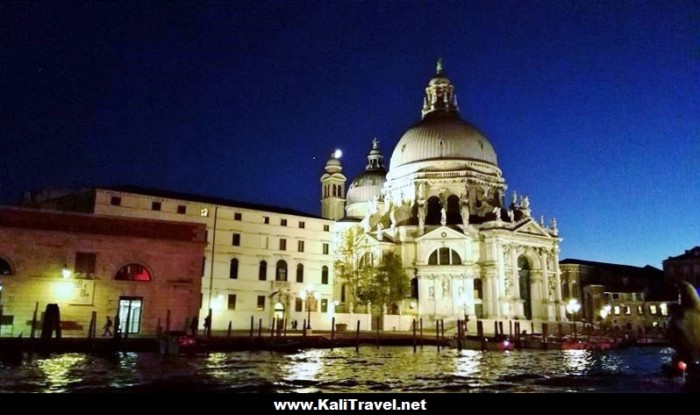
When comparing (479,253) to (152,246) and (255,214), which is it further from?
(152,246)

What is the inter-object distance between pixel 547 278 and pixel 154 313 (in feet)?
119

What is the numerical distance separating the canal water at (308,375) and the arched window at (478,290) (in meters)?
25.2

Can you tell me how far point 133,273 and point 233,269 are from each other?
48.1 feet

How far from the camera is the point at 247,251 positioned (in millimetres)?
39344

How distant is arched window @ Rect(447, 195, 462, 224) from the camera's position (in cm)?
5100

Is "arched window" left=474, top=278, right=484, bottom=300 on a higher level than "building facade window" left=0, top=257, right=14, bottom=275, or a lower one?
higher

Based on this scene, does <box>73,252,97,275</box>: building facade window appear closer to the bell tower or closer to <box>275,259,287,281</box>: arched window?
<box>275,259,287,281</box>: arched window

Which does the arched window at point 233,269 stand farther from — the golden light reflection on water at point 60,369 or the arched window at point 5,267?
the golden light reflection on water at point 60,369

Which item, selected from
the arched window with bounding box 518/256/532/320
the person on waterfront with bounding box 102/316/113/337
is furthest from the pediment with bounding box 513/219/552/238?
the person on waterfront with bounding box 102/316/113/337

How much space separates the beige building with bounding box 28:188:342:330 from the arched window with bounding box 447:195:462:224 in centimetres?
1311

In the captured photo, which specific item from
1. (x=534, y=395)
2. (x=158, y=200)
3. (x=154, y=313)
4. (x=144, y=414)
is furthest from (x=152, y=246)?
(x=534, y=395)

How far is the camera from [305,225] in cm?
4294

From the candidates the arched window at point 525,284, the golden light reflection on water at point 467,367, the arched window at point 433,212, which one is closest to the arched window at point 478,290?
the arched window at point 525,284

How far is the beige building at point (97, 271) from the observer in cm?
2219
